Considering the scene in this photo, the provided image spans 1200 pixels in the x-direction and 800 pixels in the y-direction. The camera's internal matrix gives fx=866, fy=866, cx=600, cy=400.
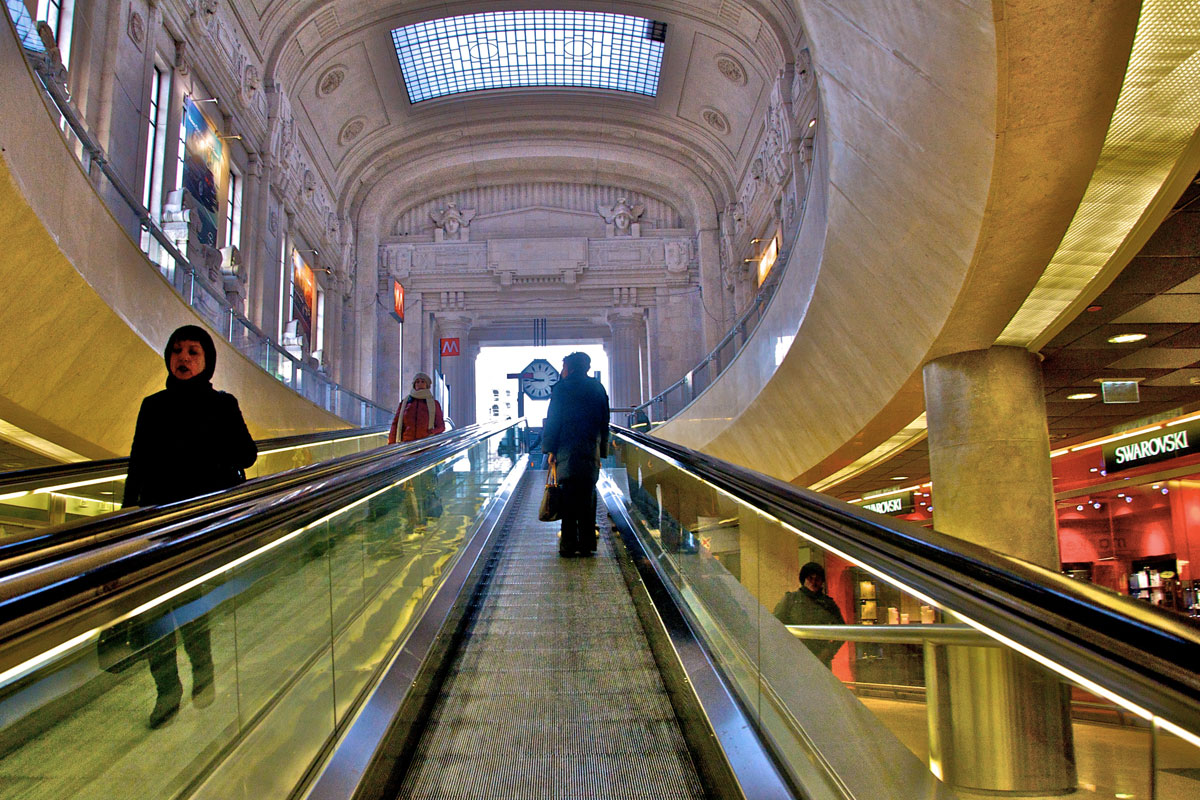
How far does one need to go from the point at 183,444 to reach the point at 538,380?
74.7 ft

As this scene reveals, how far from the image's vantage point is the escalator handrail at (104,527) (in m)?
1.49

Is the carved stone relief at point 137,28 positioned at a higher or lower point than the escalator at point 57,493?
higher

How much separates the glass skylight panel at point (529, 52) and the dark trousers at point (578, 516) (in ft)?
52.3

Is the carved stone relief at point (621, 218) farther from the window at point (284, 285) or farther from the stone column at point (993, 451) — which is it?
the stone column at point (993, 451)

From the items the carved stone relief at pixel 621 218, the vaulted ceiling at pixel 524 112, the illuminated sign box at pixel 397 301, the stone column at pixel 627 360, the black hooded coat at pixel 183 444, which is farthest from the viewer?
the stone column at pixel 627 360

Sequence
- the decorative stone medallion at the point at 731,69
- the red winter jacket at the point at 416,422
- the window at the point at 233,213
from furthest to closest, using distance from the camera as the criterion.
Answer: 1. the decorative stone medallion at the point at 731,69
2. the window at the point at 233,213
3. the red winter jacket at the point at 416,422

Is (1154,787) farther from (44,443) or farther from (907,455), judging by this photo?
(907,455)

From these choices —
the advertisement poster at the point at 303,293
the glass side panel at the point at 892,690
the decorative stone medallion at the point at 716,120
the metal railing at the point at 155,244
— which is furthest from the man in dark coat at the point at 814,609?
the decorative stone medallion at the point at 716,120

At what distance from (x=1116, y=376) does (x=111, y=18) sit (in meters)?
12.0

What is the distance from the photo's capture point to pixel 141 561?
1.56 metres

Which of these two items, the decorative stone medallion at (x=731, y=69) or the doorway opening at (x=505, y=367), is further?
the doorway opening at (x=505, y=367)

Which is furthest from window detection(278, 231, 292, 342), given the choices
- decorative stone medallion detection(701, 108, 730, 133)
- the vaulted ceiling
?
decorative stone medallion detection(701, 108, 730, 133)

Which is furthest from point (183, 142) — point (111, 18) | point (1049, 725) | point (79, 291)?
point (1049, 725)

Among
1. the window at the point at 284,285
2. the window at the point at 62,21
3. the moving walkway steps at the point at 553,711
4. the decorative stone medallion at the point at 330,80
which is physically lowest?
the moving walkway steps at the point at 553,711
